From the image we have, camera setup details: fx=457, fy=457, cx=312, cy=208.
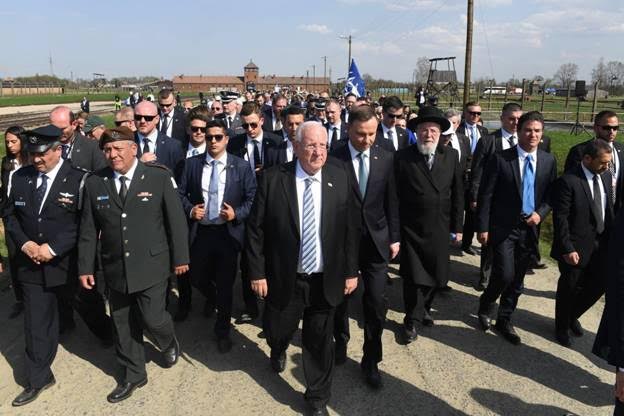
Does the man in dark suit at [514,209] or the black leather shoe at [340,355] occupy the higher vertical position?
the man in dark suit at [514,209]

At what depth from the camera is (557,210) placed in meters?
4.26

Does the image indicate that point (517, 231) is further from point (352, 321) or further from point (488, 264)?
point (352, 321)

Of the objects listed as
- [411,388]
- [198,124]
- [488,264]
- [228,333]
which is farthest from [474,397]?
[198,124]

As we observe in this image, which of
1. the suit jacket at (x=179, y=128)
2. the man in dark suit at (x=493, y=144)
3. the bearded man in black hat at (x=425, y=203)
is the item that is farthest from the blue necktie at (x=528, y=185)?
the suit jacket at (x=179, y=128)

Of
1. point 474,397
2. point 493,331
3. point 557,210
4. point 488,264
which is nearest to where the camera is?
point 474,397

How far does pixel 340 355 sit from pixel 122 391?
1792 mm

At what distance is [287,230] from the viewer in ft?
10.7

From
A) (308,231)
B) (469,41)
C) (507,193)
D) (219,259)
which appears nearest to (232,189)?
(219,259)

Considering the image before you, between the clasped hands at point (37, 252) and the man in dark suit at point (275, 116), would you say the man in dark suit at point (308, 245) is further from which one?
the man in dark suit at point (275, 116)

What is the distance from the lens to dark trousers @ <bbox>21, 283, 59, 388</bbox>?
3.57 meters

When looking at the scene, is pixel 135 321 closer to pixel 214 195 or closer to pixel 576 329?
pixel 214 195

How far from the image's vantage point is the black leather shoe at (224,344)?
4219 mm

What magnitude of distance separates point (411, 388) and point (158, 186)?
2584 millimetres

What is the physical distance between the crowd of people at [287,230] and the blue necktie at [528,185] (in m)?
0.01
